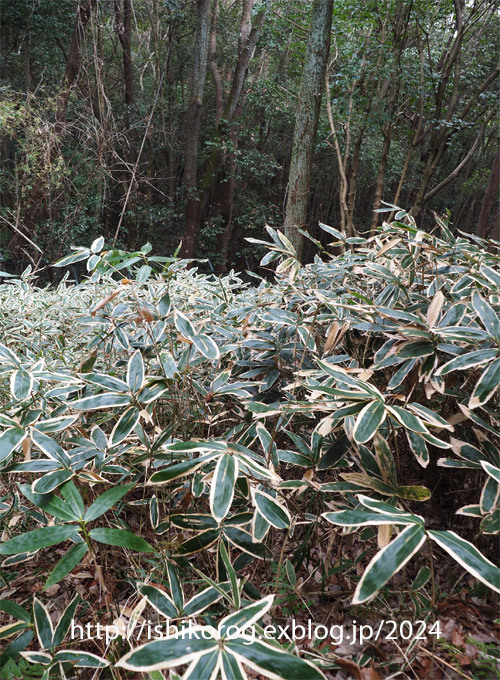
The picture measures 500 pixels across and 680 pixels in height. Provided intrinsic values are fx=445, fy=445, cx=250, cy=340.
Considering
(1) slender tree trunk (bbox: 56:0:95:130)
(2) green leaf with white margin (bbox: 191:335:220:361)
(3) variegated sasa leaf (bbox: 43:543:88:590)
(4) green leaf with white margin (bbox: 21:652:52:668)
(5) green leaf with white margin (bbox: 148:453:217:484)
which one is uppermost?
(1) slender tree trunk (bbox: 56:0:95:130)

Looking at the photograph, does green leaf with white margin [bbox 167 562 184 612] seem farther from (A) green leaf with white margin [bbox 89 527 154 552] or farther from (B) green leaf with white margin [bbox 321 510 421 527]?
(B) green leaf with white margin [bbox 321 510 421 527]

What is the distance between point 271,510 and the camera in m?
0.72

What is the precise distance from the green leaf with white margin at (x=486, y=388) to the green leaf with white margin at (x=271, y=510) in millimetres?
355

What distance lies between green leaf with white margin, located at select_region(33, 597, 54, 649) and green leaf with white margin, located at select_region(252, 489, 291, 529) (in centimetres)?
42

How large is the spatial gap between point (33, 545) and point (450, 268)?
1.02 metres

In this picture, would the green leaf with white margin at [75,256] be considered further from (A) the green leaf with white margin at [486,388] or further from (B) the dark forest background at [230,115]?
(B) the dark forest background at [230,115]

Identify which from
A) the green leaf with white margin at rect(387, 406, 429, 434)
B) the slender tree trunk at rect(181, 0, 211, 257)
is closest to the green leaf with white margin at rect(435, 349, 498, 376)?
the green leaf with white margin at rect(387, 406, 429, 434)

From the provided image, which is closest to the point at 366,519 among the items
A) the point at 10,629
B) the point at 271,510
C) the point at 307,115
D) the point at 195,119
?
the point at 271,510

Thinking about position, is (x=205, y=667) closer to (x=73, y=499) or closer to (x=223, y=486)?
(x=223, y=486)

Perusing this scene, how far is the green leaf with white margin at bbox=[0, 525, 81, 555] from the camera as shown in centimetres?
61

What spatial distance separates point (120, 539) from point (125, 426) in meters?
0.23

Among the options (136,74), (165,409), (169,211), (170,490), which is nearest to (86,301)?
Answer: (165,409)

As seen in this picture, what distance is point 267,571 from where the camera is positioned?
1050 millimetres

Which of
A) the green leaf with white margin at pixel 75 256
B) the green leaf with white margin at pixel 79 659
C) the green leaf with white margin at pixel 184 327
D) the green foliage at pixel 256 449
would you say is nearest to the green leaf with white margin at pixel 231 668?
the green foliage at pixel 256 449
